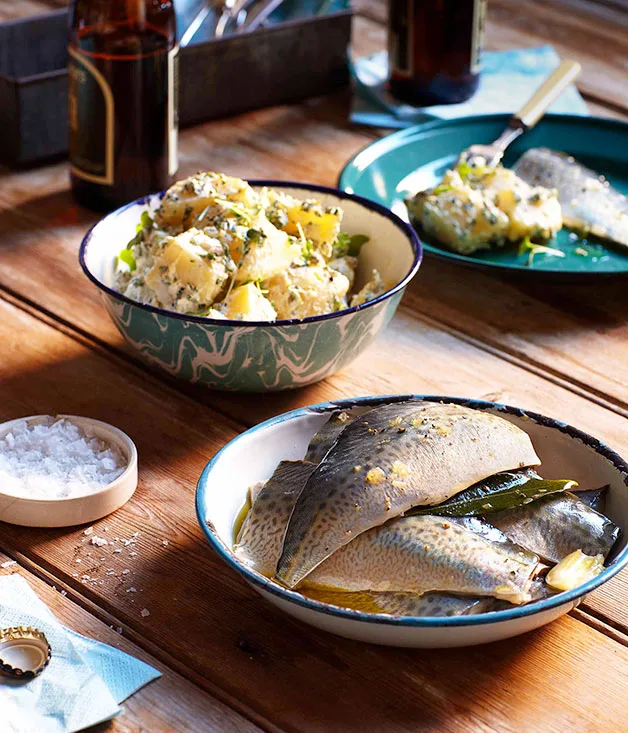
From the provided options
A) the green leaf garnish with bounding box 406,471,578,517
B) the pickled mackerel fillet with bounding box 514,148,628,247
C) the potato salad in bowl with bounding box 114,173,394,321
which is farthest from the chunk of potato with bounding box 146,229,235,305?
the pickled mackerel fillet with bounding box 514,148,628,247

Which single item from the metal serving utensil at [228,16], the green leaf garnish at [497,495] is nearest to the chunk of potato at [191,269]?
the green leaf garnish at [497,495]

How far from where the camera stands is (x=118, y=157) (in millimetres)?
1575

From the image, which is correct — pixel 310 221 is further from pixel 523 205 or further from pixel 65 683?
pixel 65 683


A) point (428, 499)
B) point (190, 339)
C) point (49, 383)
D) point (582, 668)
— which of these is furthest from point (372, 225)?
point (582, 668)

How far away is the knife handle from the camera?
1.81 m

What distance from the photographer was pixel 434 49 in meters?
1.89

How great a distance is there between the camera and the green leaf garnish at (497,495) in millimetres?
856

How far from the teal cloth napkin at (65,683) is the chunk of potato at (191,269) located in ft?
1.20

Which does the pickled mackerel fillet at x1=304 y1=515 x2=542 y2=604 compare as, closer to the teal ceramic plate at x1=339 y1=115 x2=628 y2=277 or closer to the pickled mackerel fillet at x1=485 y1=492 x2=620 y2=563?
the pickled mackerel fillet at x1=485 y1=492 x2=620 y2=563

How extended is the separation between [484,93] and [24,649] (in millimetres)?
1524

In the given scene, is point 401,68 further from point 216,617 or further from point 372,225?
point 216,617

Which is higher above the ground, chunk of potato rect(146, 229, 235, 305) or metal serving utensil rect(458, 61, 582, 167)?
chunk of potato rect(146, 229, 235, 305)

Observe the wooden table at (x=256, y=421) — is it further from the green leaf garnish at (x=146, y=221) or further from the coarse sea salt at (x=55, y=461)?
the green leaf garnish at (x=146, y=221)

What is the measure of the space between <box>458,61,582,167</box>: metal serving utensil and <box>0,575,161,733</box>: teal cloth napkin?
1.05m
